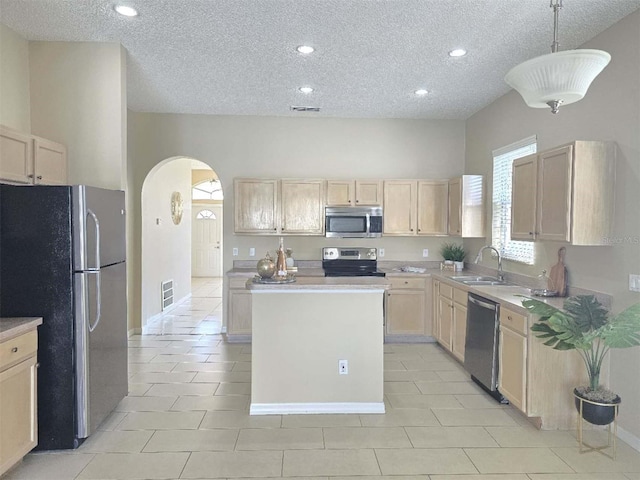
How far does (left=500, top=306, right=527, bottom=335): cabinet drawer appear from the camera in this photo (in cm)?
319

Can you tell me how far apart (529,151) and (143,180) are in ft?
15.6

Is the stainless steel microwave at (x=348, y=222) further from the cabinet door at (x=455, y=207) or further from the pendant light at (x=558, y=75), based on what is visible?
the pendant light at (x=558, y=75)

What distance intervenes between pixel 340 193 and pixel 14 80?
11.7 ft

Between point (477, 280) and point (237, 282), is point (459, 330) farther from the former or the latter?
point (237, 282)

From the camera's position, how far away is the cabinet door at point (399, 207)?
5.62 m

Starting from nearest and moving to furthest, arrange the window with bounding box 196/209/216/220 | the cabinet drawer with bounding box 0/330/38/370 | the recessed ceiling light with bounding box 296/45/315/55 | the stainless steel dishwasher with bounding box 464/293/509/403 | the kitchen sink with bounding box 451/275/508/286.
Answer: the cabinet drawer with bounding box 0/330/38/370 → the recessed ceiling light with bounding box 296/45/315/55 → the stainless steel dishwasher with bounding box 464/293/509/403 → the kitchen sink with bounding box 451/275/508/286 → the window with bounding box 196/209/216/220

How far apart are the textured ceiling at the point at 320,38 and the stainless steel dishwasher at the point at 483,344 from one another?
2.19m

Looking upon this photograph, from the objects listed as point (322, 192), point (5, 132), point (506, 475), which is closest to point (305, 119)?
point (322, 192)

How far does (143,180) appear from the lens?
5.74m

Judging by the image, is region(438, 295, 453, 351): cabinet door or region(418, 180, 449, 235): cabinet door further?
region(418, 180, 449, 235): cabinet door

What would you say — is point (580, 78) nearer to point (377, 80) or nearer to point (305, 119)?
point (377, 80)

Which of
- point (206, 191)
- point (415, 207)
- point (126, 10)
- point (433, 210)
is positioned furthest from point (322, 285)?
point (206, 191)

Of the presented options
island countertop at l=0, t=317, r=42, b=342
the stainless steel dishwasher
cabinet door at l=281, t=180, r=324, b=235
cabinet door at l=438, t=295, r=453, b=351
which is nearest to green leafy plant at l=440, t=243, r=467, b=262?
cabinet door at l=438, t=295, r=453, b=351

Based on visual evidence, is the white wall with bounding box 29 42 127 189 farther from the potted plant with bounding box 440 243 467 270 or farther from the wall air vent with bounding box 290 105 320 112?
the potted plant with bounding box 440 243 467 270
